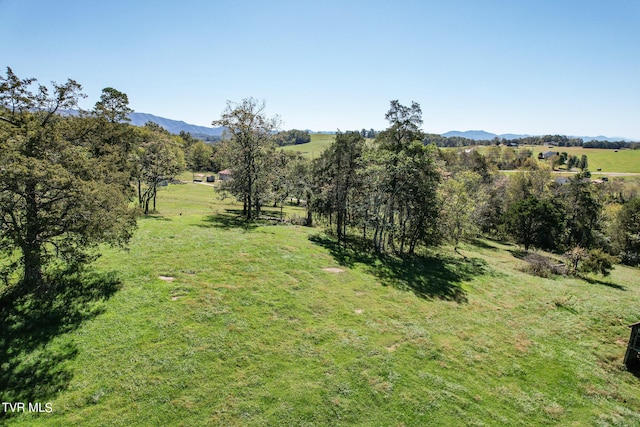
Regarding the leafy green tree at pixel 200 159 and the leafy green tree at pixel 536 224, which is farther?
the leafy green tree at pixel 200 159

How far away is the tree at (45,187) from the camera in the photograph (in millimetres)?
12430

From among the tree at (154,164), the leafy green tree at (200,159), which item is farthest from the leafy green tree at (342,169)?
the leafy green tree at (200,159)

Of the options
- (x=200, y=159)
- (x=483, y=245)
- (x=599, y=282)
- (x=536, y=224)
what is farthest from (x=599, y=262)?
(x=200, y=159)

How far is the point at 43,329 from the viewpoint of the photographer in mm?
13297

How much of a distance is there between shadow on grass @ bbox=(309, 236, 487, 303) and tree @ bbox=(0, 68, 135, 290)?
18.6 meters

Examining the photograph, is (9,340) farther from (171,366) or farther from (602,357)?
(602,357)

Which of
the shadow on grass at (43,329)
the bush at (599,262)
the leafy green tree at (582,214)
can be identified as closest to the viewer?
the shadow on grass at (43,329)

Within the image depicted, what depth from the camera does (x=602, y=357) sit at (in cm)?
1812

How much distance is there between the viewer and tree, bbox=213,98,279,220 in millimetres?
36625

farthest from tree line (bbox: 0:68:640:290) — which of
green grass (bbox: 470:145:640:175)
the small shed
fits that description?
green grass (bbox: 470:145:640:175)

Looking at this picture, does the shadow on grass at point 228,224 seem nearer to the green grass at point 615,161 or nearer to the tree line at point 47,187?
the tree line at point 47,187

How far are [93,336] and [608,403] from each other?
24.3 meters

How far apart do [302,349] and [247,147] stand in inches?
1097

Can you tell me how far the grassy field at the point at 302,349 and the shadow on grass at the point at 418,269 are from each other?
1.33 feet
